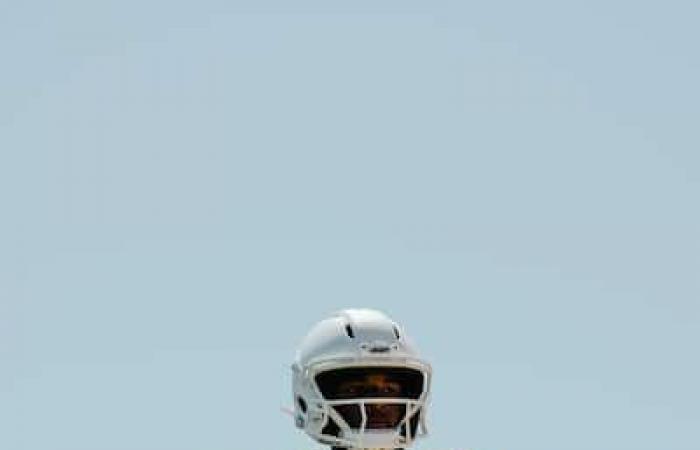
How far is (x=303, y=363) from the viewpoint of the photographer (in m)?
29.8

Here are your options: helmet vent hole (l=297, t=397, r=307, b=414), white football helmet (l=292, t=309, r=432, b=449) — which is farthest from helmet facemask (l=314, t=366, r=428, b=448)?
helmet vent hole (l=297, t=397, r=307, b=414)

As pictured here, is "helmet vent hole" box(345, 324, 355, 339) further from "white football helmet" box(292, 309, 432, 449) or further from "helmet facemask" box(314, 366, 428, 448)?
"helmet facemask" box(314, 366, 428, 448)

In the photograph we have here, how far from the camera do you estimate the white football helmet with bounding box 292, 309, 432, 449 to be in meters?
28.8

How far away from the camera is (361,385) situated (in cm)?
2928

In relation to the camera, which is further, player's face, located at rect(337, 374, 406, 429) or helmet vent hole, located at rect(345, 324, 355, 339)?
helmet vent hole, located at rect(345, 324, 355, 339)

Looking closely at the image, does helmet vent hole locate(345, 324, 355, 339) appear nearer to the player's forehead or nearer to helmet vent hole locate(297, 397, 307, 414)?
the player's forehead

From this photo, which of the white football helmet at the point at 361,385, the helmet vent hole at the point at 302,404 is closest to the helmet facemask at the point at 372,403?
the white football helmet at the point at 361,385

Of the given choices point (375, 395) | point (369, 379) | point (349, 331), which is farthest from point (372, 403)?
point (349, 331)

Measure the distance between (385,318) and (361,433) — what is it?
8.40 ft

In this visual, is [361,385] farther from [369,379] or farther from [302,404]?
[302,404]

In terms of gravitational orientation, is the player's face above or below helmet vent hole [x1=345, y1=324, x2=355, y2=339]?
below

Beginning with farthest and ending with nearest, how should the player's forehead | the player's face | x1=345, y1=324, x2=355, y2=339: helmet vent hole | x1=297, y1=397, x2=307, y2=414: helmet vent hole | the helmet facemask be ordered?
1. x1=297, y1=397, x2=307, y2=414: helmet vent hole
2. x1=345, y1=324, x2=355, y2=339: helmet vent hole
3. the player's forehead
4. the player's face
5. the helmet facemask

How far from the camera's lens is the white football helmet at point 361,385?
28.8 m

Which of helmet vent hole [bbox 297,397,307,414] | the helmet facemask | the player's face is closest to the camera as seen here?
the helmet facemask
